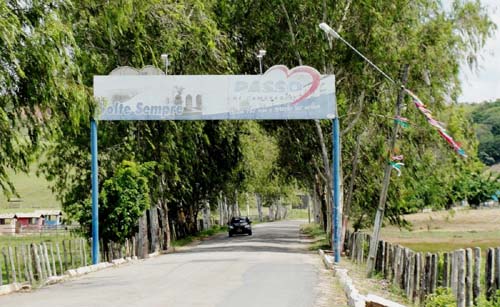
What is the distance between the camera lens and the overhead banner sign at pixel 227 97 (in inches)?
1280

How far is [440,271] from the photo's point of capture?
21719 millimetres

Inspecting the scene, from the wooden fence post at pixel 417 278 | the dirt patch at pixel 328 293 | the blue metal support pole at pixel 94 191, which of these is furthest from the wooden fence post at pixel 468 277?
the blue metal support pole at pixel 94 191

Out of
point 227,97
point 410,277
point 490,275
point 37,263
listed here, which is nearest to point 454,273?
point 490,275

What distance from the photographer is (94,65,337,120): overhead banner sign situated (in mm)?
32500

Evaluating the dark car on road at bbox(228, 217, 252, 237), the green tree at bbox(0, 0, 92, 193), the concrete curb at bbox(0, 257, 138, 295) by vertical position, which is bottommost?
the concrete curb at bbox(0, 257, 138, 295)

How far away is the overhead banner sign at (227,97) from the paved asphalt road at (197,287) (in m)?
6.00

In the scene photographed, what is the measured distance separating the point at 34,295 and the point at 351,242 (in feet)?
59.3

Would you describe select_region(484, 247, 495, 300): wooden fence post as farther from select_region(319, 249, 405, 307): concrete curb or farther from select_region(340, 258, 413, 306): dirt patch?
select_region(340, 258, 413, 306): dirt patch

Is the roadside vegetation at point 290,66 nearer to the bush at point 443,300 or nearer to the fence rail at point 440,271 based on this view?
the fence rail at point 440,271

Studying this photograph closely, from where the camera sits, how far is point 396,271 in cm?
2291

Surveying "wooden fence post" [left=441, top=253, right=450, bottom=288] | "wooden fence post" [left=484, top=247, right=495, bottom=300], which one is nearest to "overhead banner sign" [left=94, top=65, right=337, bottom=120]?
"wooden fence post" [left=441, top=253, right=450, bottom=288]

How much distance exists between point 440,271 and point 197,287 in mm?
6248

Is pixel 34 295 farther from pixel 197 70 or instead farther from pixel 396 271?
pixel 197 70

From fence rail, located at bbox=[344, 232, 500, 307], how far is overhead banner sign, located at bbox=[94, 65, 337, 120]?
7.71 meters
